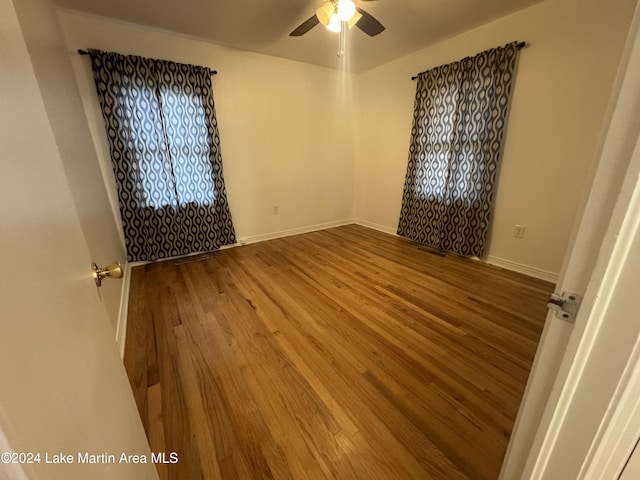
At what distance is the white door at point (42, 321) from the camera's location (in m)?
0.27

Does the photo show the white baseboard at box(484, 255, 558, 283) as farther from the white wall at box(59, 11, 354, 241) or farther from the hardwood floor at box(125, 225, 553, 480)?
the white wall at box(59, 11, 354, 241)

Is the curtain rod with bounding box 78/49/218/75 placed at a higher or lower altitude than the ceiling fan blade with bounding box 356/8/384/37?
lower

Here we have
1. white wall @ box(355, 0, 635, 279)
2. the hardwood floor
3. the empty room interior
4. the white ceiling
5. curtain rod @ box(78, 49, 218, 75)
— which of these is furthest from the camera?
curtain rod @ box(78, 49, 218, 75)

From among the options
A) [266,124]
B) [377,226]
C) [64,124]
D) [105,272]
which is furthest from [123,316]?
[377,226]

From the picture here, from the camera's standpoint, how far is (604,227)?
399mm

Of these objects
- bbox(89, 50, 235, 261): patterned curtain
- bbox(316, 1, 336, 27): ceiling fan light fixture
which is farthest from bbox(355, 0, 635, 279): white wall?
bbox(89, 50, 235, 261): patterned curtain

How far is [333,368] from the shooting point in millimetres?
1459

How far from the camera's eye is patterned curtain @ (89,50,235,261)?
250 cm

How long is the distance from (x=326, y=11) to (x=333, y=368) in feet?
8.51

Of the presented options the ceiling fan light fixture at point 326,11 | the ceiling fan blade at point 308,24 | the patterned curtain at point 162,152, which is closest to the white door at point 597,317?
the ceiling fan light fixture at point 326,11

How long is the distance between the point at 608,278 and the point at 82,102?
12.0 feet

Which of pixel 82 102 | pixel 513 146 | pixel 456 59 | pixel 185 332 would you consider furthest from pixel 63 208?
pixel 456 59

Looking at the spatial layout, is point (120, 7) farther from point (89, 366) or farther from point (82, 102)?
point (89, 366)

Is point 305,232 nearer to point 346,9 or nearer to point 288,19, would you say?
point 288,19
